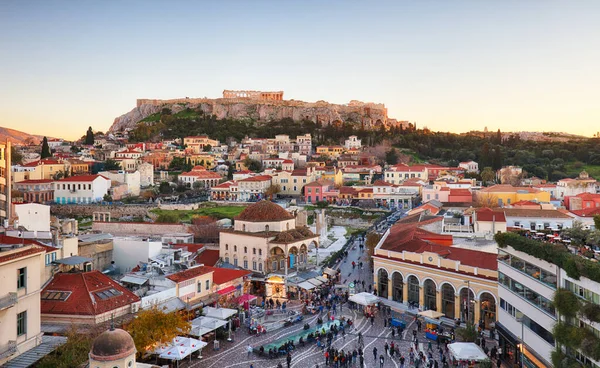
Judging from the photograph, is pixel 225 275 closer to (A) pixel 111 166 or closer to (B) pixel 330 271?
(B) pixel 330 271

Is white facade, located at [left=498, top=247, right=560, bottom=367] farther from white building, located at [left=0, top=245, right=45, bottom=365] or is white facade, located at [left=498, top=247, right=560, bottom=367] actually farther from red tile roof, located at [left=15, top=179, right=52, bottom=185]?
red tile roof, located at [left=15, top=179, right=52, bottom=185]

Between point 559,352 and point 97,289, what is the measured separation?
17.1 meters

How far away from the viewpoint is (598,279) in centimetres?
1370

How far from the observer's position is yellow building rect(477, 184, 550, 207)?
2068 inches

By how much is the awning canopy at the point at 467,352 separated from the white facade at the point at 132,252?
743 inches

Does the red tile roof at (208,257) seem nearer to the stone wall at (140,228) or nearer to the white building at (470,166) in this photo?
the stone wall at (140,228)

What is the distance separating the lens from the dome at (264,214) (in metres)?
36.3

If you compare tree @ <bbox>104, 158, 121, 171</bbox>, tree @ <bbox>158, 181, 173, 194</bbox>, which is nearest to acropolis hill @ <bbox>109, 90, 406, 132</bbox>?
tree @ <bbox>104, 158, 121, 171</bbox>

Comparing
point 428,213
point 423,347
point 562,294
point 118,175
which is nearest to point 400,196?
point 428,213

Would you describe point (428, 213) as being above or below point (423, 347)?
above

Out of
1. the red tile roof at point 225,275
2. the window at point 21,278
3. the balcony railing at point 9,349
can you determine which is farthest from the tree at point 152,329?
the red tile roof at point 225,275

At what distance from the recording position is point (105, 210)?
215 feet

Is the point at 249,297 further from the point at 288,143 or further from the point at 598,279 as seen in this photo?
the point at 288,143

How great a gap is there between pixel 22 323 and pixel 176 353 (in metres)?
5.09
